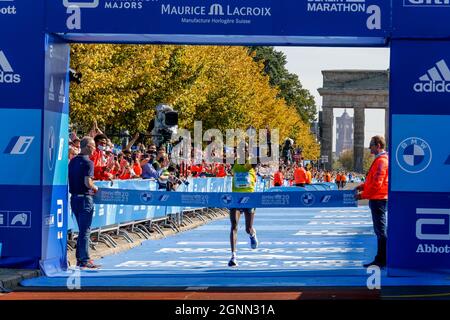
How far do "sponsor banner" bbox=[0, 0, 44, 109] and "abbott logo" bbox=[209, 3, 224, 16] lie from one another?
7.95ft

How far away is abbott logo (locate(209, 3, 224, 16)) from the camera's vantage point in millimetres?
15211

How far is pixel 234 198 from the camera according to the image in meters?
17.2

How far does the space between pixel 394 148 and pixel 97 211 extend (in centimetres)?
776

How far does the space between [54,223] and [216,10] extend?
4000 millimetres

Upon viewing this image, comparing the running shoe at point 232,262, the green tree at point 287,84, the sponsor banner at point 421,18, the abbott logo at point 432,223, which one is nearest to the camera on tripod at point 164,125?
the running shoe at point 232,262

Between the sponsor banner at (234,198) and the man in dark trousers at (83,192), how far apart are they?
2.65ft

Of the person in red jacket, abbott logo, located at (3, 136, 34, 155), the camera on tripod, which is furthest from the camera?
the camera on tripod

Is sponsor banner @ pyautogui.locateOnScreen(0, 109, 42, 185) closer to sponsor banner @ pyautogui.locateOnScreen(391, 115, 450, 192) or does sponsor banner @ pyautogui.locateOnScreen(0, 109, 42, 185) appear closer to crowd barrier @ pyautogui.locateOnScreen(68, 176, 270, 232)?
crowd barrier @ pyautogui.locateOnScreen(68, 176, 270, 232)

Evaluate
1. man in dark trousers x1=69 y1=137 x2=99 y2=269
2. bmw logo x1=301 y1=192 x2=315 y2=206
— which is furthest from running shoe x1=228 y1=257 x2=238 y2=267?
man in dark trousers x1=69 y1=137 x2=99 y2=269

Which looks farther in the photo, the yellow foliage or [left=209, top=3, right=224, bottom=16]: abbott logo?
the yellow foliage

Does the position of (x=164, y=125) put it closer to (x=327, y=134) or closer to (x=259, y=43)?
(x=259, y=43)

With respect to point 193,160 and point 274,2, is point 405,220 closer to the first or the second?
point 274,2

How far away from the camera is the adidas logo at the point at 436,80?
15.0 meters

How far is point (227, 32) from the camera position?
1523 cm
